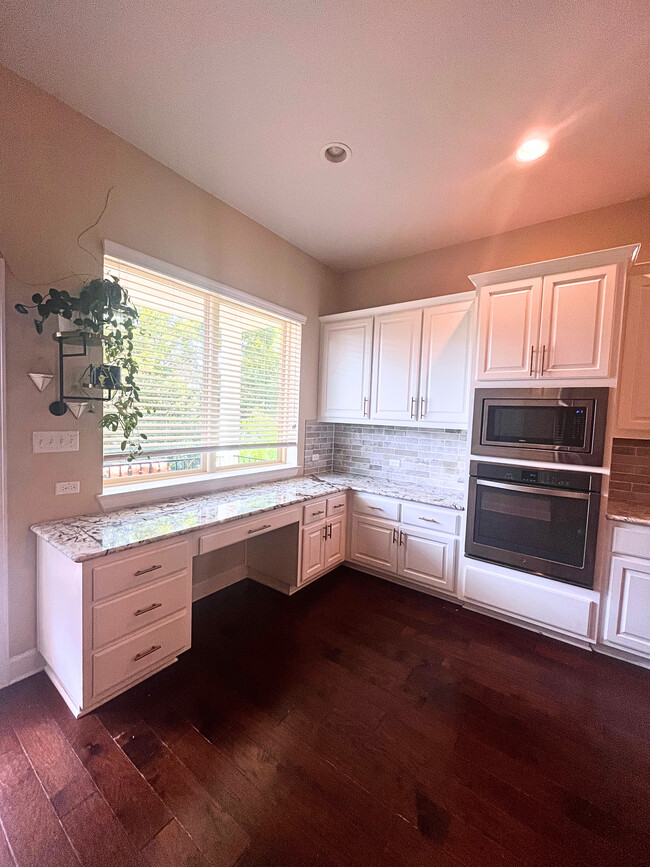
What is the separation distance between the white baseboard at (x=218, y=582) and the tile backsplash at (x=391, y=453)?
1.18 meters

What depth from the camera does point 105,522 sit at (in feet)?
6.21

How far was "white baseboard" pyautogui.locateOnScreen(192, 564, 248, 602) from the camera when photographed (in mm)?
2652

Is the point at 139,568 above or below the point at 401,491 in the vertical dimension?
below

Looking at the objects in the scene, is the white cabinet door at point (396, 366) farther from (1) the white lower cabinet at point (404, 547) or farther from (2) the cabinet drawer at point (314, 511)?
(2) the cabinet drawer at point (314, 511)

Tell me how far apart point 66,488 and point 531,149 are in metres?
3.29

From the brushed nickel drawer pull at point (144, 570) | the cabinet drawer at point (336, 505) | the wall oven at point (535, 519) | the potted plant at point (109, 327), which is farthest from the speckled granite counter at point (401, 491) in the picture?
the potted plant at point (109, 327)

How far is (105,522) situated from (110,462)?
0.38 meters

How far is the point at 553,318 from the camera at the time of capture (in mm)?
2242

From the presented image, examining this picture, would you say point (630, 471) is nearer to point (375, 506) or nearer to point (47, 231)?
point (375, 506)

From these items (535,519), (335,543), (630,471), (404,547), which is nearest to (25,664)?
(335,543)

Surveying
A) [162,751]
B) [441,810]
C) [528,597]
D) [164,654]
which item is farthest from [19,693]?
[528,597]

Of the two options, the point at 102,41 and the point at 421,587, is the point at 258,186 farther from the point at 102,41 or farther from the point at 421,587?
the point at 421,587

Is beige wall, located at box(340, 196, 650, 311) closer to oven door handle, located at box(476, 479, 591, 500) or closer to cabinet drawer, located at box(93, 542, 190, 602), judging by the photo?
oven door handle, located at box(476, 479, 591, 500)

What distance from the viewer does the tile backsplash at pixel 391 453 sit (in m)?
3.13
